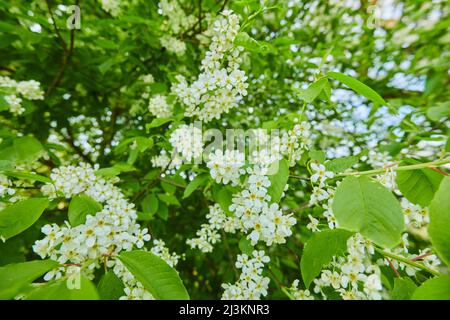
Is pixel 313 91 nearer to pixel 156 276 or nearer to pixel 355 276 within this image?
pixel 355 276

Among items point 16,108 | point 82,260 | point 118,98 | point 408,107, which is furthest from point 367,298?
point 118,98

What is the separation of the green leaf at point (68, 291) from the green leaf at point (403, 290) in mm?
933

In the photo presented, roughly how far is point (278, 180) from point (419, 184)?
1.57ft

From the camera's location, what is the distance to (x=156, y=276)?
2.79ft

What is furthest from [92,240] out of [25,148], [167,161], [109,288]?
[167,161]

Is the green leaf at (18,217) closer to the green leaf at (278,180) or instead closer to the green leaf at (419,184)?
the green leaf at (278,180)

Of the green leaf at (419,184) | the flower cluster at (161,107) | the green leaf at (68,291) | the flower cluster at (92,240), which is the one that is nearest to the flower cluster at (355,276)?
the green leaf at (419,184)

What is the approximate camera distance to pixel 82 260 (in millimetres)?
1004

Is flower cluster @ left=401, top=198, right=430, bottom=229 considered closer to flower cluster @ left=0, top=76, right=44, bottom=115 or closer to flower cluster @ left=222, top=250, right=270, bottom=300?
flower cluster @ left=222, top=250, right=270, bottom=300

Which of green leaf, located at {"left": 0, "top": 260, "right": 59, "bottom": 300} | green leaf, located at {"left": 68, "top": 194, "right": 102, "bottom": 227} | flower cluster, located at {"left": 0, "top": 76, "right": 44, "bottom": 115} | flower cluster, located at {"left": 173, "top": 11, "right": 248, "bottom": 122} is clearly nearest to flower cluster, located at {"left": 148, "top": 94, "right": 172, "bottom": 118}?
flower cluster, located at {"left": 173, "top": 11, "right": 248, "bottom": 122}

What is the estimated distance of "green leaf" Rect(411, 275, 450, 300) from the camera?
0.75m

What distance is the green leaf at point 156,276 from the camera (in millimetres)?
831

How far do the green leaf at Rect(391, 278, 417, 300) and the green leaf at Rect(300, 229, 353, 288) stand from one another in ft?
0.86

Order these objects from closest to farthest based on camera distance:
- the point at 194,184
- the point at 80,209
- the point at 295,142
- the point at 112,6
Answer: the point at 80,209, the point at 295,142, the point at 194,184, the point at 112,6
